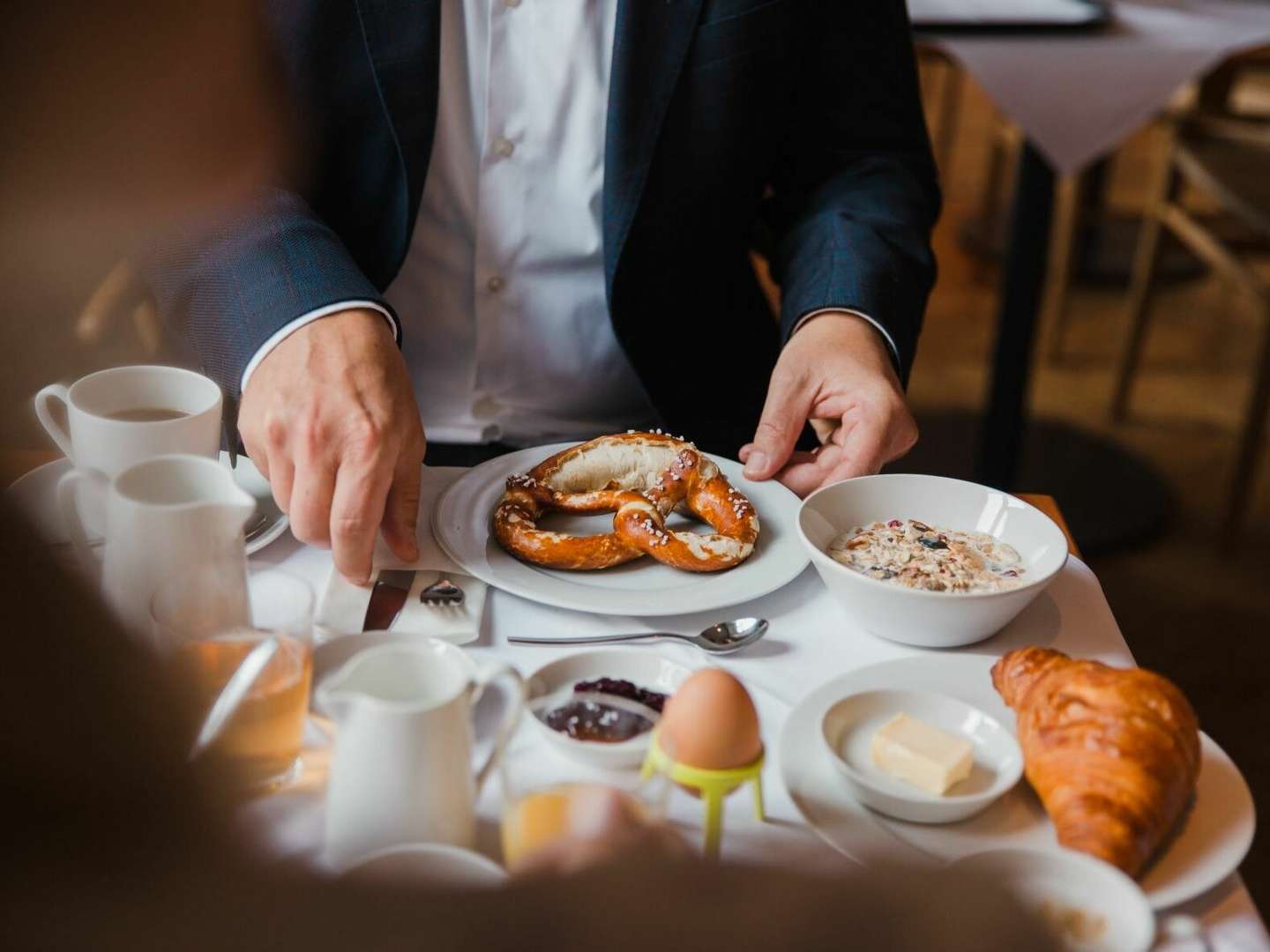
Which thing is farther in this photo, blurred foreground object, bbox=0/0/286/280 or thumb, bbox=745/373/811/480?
thumb, bbox=745/373/811/480

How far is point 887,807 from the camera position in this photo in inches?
26.1

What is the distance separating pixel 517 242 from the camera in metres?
1.28

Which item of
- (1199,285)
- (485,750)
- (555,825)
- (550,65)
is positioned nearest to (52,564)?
(555,825)

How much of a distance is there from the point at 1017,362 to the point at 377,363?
5.71 ft

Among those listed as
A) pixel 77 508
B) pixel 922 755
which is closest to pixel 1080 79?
pixel 922 755

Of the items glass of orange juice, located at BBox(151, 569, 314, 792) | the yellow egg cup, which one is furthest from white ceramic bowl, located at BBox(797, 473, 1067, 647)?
glass of orange juice, located at BBox(151, 569, 314, 792)

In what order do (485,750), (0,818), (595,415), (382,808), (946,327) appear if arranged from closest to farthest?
(0,818), (382,808), (485,750), (595,415), (946,327)

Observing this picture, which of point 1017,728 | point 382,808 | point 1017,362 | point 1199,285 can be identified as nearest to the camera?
point 382,808

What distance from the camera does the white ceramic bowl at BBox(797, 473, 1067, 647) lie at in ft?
2.68

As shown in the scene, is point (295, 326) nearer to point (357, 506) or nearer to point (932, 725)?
point (357, 506)

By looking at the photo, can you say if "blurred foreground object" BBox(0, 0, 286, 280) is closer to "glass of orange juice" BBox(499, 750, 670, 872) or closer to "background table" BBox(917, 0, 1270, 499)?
"glass of orange juice" BBox(499, 750, 670, 872)

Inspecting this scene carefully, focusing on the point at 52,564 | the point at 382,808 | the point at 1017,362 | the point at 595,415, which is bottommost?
the point at 1017,362

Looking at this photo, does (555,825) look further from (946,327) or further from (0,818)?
(946,327)

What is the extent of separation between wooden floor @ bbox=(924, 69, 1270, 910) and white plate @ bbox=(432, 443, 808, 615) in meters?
1.13
